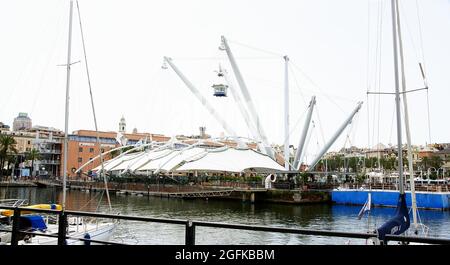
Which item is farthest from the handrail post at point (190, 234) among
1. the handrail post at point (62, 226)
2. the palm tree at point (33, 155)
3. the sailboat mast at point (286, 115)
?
the palm tree at point (33, 155)

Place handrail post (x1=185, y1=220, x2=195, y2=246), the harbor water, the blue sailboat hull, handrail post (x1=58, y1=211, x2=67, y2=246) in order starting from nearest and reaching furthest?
handrail post (x1=185, y1=220, x2=195, y2=246) → handrail post (x1=58, y1=211, x2=67, y2=246) → the harbor water → the blue sailboat hull

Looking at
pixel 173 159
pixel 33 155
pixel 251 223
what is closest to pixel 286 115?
pixel 173 159

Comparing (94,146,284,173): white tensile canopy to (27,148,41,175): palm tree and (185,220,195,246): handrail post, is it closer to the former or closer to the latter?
(27,148,41,175): palm tree

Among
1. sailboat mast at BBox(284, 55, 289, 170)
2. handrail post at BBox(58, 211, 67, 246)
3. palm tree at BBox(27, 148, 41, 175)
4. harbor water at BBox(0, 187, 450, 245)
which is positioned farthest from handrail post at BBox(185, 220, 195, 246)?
palm tree at BBox(27, 148, 41, 175)

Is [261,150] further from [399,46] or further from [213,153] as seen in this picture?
[399,46]

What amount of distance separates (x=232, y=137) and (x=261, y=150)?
4939 mm

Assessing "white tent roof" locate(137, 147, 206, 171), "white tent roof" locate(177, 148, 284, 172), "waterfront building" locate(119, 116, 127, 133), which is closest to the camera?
"white tent roof" locate(177, 148, 284, 172)

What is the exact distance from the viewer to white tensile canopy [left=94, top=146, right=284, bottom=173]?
174 ft

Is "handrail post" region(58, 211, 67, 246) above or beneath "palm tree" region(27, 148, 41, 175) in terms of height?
beneath

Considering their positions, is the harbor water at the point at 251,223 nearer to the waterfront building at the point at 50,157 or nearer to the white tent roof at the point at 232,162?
the white tent roof at the point at 232,162

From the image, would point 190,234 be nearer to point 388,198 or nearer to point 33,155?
point 388,198

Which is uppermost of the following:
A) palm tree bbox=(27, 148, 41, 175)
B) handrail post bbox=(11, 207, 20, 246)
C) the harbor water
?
palm tree bbox=(27, 148, 41, 175)

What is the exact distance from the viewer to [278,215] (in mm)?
37938

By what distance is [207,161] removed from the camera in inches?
2167
